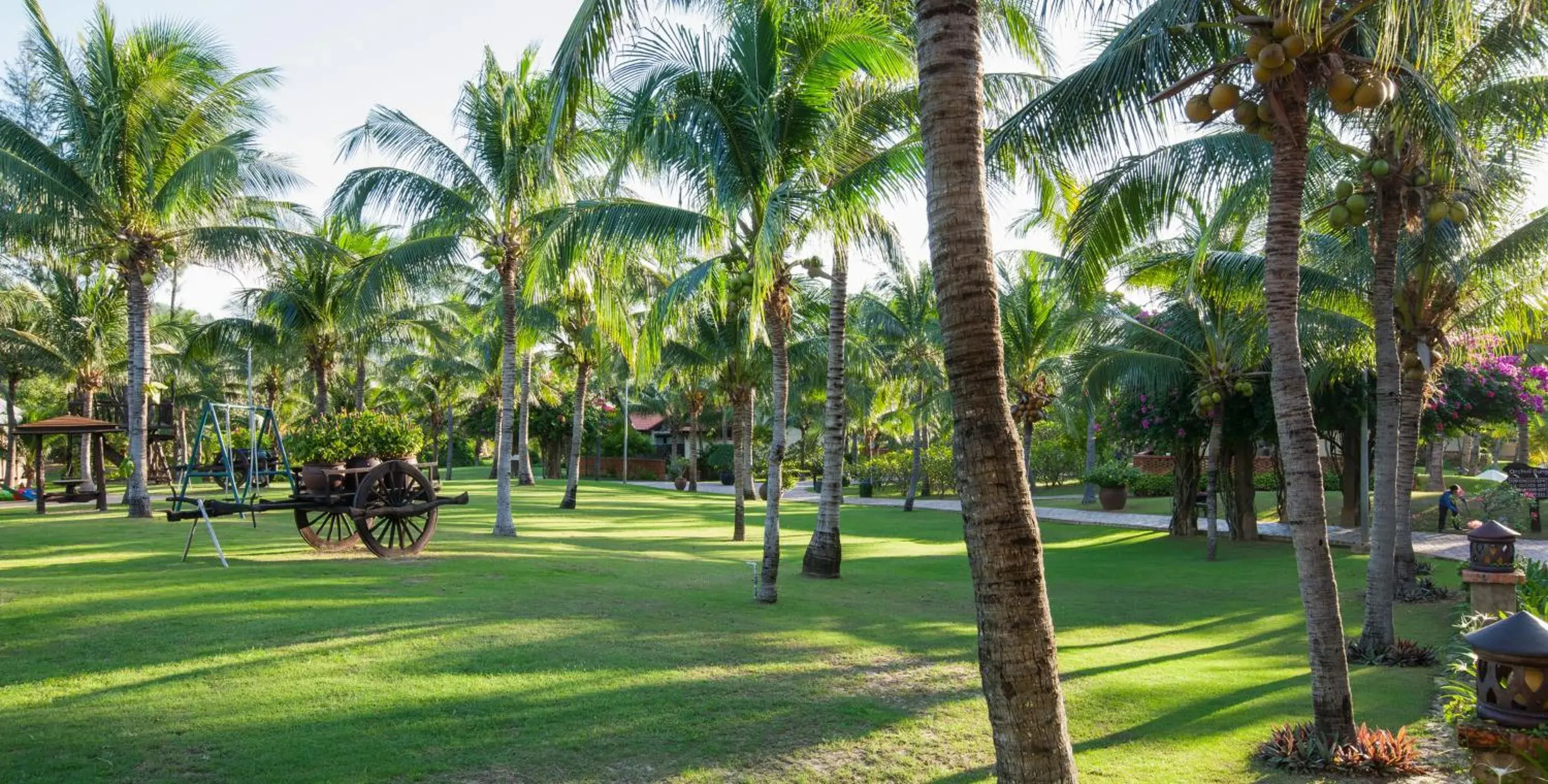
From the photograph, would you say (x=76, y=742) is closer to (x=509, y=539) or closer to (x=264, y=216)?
(x=509, y=539)

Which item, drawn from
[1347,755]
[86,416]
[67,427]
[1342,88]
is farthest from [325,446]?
[86,416]

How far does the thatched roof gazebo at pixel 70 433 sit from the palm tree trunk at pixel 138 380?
64 centimetres

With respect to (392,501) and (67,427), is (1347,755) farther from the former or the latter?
(67,427)

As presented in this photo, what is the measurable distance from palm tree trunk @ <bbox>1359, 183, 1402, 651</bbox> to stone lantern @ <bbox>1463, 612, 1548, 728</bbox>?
4.57 meters

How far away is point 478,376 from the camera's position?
146 ft

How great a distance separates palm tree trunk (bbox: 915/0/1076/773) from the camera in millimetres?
3725

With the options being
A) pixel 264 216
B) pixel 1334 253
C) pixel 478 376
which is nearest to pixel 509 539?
→ pixel 264 216

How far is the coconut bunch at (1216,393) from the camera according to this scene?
18.7 metres

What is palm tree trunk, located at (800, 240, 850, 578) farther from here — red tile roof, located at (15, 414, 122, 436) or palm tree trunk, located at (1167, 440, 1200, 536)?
red tile roof, located at (15, 414, 122, 436)

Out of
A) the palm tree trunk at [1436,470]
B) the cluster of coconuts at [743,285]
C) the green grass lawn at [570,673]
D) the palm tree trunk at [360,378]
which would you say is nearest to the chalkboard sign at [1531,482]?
the palm tree trunk at [1436,470]

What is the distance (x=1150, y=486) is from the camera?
33812 mm

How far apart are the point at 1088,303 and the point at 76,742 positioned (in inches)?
322

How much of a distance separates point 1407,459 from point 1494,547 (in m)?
3.00

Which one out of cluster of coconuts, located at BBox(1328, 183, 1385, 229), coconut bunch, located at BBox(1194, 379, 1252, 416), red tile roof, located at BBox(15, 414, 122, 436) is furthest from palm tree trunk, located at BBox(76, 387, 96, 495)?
cluster of coconuts, located at BBox(1328, 183, 1385, 229)
